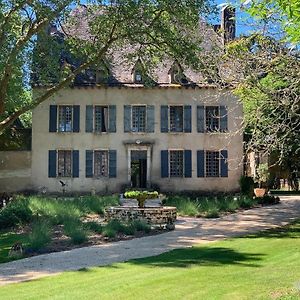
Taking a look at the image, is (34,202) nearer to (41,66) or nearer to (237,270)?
(41,66)

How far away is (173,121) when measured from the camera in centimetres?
2767

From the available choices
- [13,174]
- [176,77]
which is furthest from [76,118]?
[176,77]

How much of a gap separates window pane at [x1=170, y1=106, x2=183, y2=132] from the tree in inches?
419

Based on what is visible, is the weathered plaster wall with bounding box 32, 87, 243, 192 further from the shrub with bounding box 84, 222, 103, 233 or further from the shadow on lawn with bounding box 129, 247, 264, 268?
the shadow on lawn with bounding box 129, 247, 264, 268

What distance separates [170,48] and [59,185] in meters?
13.7

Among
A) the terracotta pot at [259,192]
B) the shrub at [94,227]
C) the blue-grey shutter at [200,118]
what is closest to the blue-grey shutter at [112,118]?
the blue-grey shutter at [200,118]

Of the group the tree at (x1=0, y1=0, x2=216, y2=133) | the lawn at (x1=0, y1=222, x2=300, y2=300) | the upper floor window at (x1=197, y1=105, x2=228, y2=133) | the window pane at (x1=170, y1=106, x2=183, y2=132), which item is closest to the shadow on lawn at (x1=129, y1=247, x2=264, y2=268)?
the lawn at (x1=0, y1=222, x2=300, y2=300)

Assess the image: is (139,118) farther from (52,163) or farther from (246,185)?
(246,185)

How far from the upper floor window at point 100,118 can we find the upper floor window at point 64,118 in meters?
0.62

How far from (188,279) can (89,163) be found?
20.0 m

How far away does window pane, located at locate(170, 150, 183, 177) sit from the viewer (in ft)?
89.9

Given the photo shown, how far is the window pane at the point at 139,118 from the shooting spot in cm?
2742

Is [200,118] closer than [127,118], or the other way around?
[127,118]

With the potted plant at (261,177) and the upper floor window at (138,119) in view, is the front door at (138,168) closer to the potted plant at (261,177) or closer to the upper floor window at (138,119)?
the upper floor window at (138,119)
